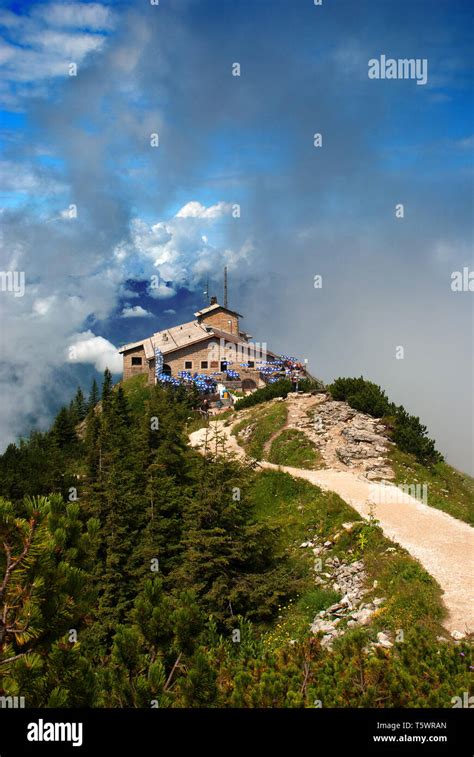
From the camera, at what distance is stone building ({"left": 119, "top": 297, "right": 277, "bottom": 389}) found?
2472 inches

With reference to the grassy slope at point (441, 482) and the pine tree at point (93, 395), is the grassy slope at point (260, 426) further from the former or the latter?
the pine tree at point (93, 395)

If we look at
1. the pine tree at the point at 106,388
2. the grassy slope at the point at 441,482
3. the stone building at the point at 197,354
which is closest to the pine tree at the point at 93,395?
the stone building at the point at 197,354

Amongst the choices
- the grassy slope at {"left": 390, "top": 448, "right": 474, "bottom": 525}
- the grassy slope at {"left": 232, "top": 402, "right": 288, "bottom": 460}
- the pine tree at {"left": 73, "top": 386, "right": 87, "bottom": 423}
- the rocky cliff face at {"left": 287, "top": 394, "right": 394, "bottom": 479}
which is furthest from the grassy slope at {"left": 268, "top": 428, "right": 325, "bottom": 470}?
the pine tree at {"left": 73, "top": 386, "right": 87, "bottom": 423}

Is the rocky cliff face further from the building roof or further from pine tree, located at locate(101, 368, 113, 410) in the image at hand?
the building roof

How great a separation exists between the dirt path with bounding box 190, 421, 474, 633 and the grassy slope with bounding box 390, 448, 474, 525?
78cm

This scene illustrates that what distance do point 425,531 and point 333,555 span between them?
3.39 m

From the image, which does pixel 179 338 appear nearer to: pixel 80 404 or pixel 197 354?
pixel 197 354

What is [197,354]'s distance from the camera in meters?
63.2

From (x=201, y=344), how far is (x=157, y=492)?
1770 inches

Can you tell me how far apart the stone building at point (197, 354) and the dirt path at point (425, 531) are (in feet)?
123

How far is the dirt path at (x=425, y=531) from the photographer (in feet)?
40.5
